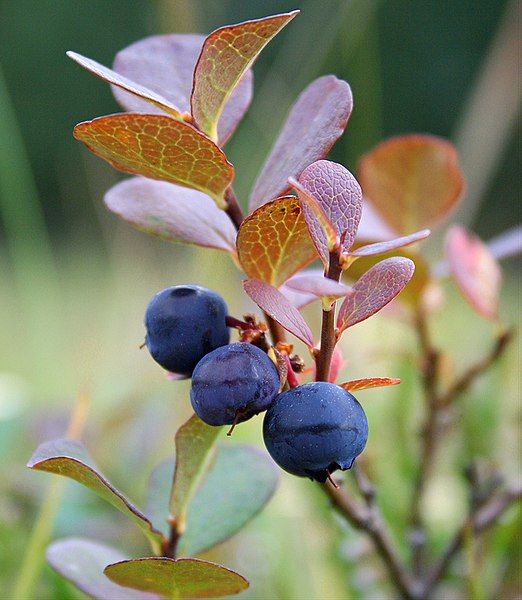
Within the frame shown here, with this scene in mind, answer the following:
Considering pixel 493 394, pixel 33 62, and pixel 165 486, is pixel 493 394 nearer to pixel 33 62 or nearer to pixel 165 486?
pixel 165 486

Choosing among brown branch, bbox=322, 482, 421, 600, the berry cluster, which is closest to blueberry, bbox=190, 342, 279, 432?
the berry cluster

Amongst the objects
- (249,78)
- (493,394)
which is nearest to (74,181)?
(493,394)

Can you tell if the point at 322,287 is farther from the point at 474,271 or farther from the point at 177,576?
the point at 474,271

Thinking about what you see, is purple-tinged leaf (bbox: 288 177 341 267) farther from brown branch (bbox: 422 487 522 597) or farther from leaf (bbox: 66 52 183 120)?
brown branch (bbox: 422 487 522 597)

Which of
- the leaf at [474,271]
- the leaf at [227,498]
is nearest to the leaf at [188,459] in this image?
the leaf at [227,498]

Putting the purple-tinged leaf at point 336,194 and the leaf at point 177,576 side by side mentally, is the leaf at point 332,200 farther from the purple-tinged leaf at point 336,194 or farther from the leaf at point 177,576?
the leaf at point 177,576

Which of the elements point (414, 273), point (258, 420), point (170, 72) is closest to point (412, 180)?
point (414, 273)
